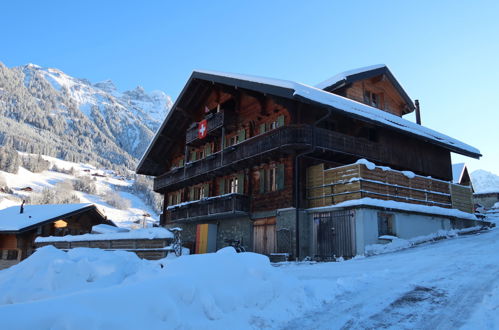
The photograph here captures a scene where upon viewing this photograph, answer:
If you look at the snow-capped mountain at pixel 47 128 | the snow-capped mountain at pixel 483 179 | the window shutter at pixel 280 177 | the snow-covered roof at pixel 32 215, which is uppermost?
the snow-capped mountain at pixel 47 128

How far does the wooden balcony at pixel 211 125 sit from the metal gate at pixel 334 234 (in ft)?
31.0

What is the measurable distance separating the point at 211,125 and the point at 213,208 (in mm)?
5894

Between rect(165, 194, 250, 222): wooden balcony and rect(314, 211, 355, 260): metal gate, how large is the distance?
191 inches

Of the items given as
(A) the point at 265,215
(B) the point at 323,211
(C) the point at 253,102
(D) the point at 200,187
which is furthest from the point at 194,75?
(B) the point at 323,211

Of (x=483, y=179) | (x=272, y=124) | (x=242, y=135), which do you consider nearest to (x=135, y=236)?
(x=242, y=135)

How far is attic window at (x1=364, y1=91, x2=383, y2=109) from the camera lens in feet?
90.4

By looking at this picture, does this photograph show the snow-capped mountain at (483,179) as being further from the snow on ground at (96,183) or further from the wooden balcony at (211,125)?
the wooden balcony at (211,125)

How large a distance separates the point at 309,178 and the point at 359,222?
406 cm

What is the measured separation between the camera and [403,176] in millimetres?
20828

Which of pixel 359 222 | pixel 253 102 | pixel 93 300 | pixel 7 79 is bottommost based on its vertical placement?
pixel 93 300

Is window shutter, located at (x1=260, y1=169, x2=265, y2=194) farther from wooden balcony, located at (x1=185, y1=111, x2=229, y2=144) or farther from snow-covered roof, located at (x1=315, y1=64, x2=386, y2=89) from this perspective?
snow-covered roof, located at (x1=315, y1=64, x2=386, y2=89)

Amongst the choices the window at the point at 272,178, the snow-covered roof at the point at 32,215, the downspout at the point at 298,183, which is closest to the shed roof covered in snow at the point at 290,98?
the downspout at the point at 298,183

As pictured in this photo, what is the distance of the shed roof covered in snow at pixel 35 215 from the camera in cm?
3045

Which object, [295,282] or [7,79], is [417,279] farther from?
[7,79]
